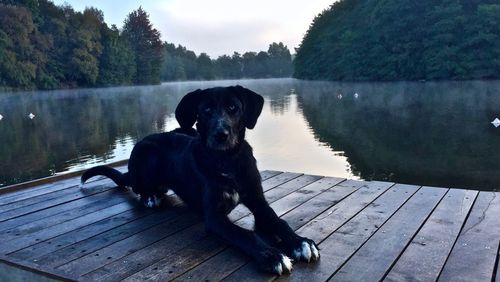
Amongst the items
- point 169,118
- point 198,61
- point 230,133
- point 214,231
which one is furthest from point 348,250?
point 198,61

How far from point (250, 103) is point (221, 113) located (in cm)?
33

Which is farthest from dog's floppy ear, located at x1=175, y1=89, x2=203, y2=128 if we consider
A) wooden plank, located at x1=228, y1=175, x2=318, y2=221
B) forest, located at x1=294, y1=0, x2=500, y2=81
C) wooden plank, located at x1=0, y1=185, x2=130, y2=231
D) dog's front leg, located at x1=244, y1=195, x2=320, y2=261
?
forest, located at x1=294, y1=0, x2=500, y2=81

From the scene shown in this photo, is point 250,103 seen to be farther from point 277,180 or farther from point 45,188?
point 45,188

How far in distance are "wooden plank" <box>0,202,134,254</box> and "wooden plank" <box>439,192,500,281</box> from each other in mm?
2906

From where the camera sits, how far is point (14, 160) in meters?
13.4

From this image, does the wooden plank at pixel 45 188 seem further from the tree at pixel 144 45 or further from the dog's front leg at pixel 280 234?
the tree at pixel 144 45

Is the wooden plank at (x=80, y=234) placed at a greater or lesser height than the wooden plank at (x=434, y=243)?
lesser

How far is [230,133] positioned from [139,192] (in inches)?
66.8

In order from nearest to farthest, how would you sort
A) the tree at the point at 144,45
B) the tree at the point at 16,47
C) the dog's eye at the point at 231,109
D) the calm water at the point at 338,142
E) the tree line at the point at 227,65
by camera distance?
1. the dog's eye at the point at 231,109
2. the calm water at the point at 338,142
3. the tree at the point at 16,47
4. the tree at the point at 144,45
5. the tree line at the point at 227,65

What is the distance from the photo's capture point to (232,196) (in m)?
3.49

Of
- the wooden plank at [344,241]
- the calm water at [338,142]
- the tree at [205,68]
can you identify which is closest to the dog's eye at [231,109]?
the wooden plank at [344,241]

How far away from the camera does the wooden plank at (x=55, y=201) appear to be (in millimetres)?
4316

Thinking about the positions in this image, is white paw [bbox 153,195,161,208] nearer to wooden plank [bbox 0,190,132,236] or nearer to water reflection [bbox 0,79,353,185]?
wooden plank [bbox 0,190,132,236]

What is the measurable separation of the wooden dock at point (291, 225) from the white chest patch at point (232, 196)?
312mm
